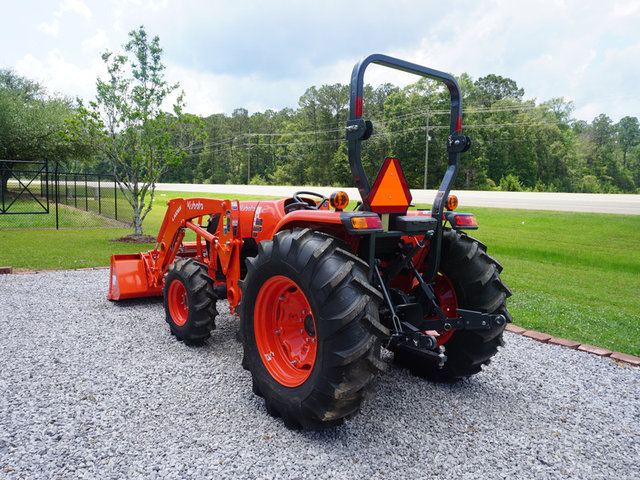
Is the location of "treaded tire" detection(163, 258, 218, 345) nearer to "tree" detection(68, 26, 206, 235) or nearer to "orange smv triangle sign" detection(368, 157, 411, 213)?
"orange smv triangle sign" detection(368, 157, 411, 213)

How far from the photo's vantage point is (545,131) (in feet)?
157

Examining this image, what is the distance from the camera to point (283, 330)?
338 centimetres

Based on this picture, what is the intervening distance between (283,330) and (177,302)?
2.04 metres

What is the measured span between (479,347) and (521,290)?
415cm

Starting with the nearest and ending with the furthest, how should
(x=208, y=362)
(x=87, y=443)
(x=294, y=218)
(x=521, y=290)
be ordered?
(x=87, y=443)
(x=294, y=218)
(x=208, y=362)
(x=521, y=290)

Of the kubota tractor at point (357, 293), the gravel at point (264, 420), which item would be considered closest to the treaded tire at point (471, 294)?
the kubota tractor at point (357, 293)

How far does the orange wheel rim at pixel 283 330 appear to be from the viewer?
3213mm

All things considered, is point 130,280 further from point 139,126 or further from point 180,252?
point 139,126

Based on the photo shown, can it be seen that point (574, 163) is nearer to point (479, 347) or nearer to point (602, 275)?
point (602, 275)

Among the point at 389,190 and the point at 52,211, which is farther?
the point at 52,211

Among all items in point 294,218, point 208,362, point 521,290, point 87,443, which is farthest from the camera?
point 521,290

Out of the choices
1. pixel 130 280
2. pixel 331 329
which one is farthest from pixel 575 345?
pixel 130 280

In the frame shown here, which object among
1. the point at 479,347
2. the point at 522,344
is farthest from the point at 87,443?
the point at 522,344

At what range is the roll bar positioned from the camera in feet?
9.48
